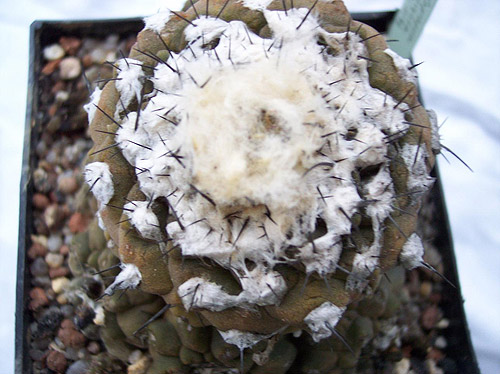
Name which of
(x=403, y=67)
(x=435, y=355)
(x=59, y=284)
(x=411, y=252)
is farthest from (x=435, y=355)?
(x=59, y=284)

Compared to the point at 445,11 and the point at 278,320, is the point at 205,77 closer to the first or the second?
the point at 278,320

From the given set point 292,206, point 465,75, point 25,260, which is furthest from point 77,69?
point 465,75

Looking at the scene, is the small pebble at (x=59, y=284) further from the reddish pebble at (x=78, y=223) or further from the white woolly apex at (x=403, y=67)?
the white woolly apex at (x=403, y=67)

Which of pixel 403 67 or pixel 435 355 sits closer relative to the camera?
pixel 403 67

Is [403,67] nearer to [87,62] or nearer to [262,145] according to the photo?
[262,145]

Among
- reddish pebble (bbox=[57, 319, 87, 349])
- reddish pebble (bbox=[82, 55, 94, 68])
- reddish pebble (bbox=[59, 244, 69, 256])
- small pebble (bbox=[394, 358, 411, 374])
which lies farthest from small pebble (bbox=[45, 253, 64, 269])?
small pebble (bbox=[394, 358, 411, 374])

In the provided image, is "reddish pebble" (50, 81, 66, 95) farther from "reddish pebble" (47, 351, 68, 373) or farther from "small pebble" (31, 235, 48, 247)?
"reddish pebble" (47, 351, 68, 373)
